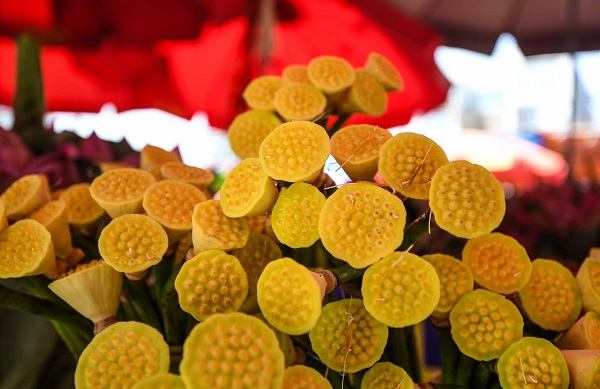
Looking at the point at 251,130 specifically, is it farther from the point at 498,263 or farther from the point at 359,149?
the point at 498,263

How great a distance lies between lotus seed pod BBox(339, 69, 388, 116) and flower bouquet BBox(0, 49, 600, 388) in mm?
28

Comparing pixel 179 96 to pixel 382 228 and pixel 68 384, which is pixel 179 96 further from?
pixel 382 228

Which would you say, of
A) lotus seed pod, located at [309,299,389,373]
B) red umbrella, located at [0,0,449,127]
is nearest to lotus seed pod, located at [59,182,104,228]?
lotus seed pod, located at [309,299,389,373]

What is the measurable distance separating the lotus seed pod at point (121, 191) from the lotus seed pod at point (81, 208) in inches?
2.5

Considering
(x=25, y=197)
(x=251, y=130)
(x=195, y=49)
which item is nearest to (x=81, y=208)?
(x=25, y=197)

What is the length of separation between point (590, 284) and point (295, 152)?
212 millimetres

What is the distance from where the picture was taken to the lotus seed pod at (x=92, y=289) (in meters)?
0.33

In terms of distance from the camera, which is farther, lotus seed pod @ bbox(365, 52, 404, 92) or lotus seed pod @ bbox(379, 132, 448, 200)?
lotus seed pod @ bbox(365, 52, 404, 92)

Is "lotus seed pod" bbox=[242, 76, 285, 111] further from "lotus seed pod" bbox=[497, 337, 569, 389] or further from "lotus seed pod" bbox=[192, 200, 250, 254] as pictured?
"lotus seed pod" bbox=[497, 337, 569, 389]

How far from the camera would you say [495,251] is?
1.16ft

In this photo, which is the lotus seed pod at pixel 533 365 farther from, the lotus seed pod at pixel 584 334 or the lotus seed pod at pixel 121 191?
the lotus seed pod at pixel 121 191

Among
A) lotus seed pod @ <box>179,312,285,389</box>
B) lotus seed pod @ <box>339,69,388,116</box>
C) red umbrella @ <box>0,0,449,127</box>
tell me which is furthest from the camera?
red umbrella @ <box>0,0,449,127</box>

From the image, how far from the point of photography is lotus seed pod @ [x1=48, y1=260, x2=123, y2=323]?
333 mm

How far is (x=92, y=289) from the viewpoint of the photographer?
1.11 ft
